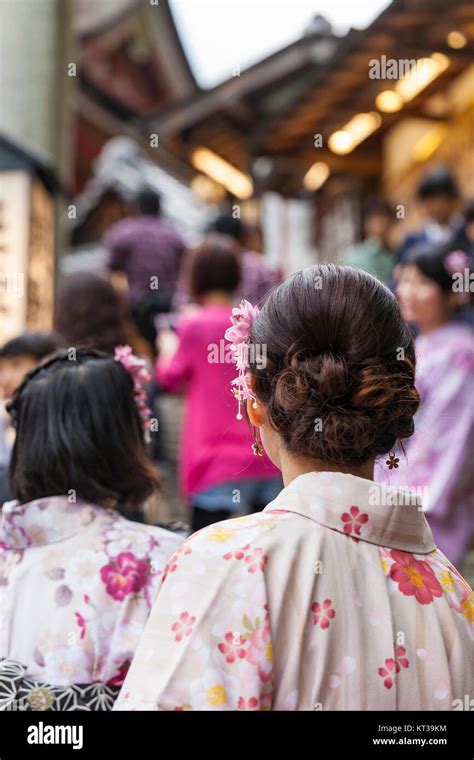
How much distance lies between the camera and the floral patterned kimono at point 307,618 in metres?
1.87

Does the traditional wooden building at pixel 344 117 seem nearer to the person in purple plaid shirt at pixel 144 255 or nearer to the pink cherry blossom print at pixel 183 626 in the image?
the person in purple plaid shirt at pixel 144 255

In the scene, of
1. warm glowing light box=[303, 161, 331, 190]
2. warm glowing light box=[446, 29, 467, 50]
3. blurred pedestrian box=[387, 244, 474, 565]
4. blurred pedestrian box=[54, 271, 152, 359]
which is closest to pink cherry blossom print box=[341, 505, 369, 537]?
blurred pedestrian box=[387, 244, 474, 565]

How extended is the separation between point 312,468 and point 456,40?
862 centimetres

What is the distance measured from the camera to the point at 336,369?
2.02 meters

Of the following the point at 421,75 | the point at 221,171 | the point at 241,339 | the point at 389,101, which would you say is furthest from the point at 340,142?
the point at 241,339

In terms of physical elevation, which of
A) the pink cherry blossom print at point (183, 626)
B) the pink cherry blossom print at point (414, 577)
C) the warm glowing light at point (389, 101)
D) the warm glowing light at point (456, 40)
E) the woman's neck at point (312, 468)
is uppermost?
the warm glowing light at point (456, 40)

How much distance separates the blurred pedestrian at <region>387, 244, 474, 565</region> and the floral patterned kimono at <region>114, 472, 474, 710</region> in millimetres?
2825

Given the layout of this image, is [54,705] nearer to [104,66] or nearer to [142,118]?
[142,118]

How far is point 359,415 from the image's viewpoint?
2.04 m

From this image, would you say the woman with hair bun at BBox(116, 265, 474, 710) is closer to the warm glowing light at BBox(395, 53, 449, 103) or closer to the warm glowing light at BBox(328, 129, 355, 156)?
the warm glowing light at BBox(395, 53, 449, 103)

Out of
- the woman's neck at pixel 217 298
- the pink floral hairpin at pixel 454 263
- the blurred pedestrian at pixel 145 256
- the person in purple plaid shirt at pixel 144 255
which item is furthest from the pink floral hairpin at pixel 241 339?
the person in purple plaid shirt at pixel 144 255

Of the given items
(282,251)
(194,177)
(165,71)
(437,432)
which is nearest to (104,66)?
(165,71)

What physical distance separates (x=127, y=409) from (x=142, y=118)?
12452 mm

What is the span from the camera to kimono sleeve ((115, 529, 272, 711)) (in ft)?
6.08
